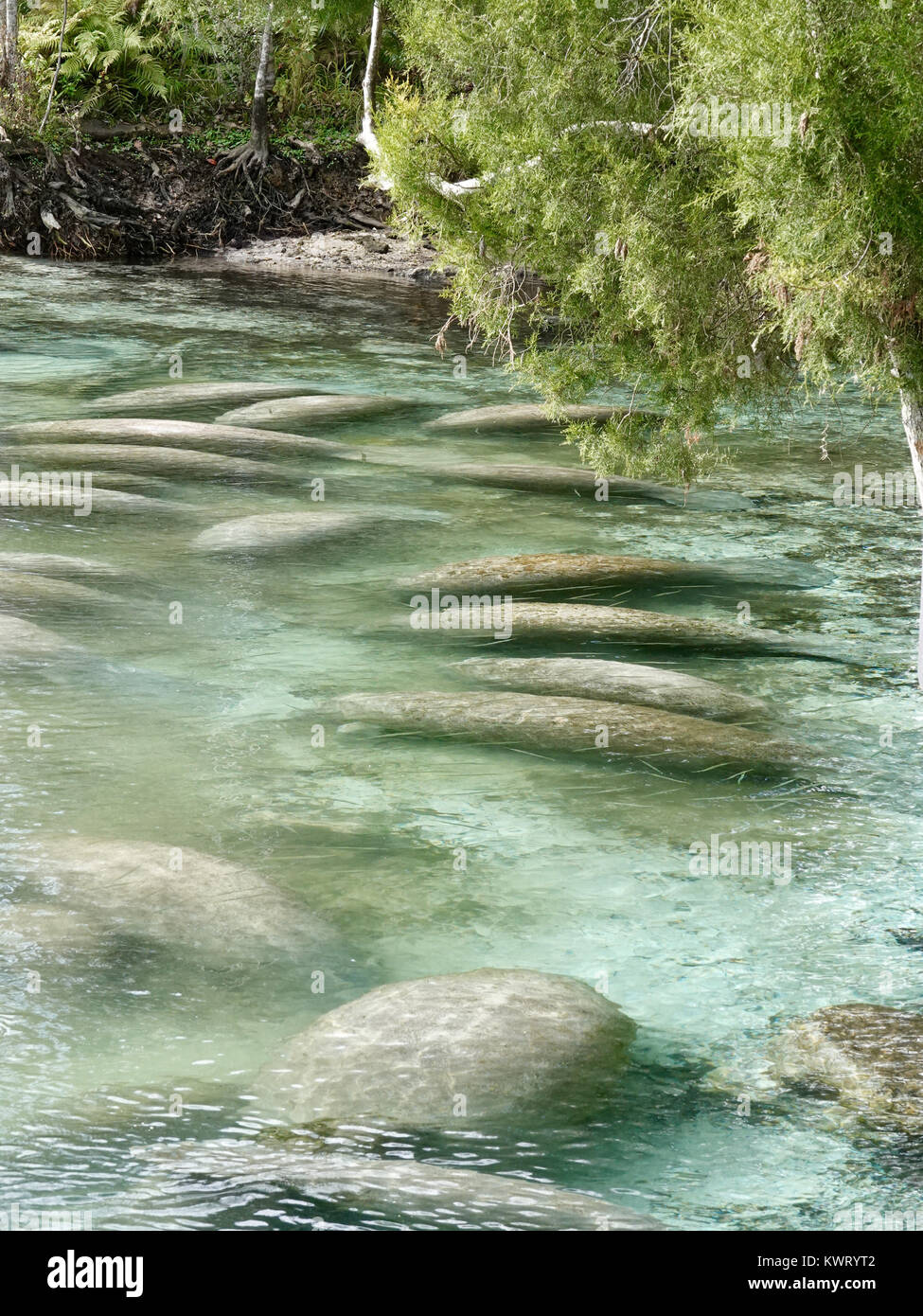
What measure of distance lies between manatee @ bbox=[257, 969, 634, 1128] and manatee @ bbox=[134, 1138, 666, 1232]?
0.27 m

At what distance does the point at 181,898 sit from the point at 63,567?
17.0 ft

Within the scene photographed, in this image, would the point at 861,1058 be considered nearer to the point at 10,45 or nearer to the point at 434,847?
the point at 434,847

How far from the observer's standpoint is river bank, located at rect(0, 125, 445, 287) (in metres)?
27.8

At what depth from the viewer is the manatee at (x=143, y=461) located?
13.7 m

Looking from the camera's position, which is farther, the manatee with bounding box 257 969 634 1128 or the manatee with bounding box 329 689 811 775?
the manatee with bounding box 329 689 811 775

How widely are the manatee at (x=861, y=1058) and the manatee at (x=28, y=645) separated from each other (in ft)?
17.0

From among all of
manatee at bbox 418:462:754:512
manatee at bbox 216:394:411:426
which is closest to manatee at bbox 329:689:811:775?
manatee at bbox 418:462:754:512

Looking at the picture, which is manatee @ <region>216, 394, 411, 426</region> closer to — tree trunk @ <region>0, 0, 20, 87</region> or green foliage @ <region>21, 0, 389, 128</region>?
green foliage @ <region>21, 0, 389, 128</region>

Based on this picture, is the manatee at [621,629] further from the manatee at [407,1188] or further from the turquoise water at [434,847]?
the manatee at [407,1188]

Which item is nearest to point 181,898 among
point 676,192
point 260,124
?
point 676,192

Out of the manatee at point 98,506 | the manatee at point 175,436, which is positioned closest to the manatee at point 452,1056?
the manatee at point 98,506

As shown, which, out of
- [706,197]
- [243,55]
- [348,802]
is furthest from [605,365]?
[243,55]

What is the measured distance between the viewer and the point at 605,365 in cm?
1045
